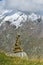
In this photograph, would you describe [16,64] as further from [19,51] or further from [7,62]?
[19,51]

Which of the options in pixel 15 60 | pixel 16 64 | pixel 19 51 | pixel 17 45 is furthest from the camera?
pixel 17 45

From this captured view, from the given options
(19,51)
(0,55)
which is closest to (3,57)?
(0,55)

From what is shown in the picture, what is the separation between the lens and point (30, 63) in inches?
619

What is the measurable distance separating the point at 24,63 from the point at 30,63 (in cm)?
38

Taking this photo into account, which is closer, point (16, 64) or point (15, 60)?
point (16, 64)

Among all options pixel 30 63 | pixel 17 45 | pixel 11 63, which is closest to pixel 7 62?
pixel 11 63

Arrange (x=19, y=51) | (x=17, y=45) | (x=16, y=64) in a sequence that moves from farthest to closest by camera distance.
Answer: (x=17, y=45) → (x=19, y=51) → (x=16, y=64)

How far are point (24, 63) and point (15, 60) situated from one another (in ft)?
2.64

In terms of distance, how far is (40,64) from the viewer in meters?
15.4

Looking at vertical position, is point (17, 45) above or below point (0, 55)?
below

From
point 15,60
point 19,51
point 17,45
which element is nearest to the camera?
point 15,60

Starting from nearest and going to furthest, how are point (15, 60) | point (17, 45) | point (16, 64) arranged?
1. point (16, 64)
2. point (15, 60)
3. point (17, 45)

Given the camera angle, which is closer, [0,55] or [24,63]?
[24,63]

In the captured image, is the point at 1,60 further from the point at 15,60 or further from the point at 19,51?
the point at 19,51
